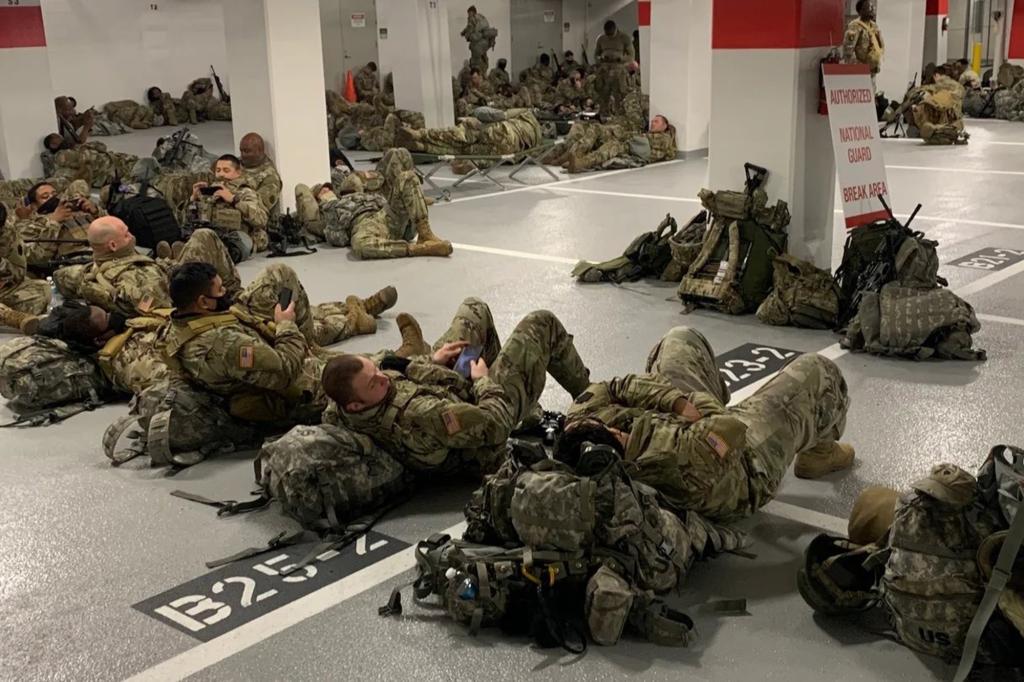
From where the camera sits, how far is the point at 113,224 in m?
6.29

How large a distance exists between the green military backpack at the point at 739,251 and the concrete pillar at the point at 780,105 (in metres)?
0.17

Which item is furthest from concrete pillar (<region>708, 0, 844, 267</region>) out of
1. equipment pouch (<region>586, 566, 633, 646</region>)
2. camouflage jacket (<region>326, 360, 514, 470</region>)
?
equipment pouch (<region>586, 566, 633, 646</region>)

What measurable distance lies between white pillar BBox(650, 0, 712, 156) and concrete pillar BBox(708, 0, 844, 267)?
6108 millimetres

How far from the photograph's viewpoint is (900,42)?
17281 millimetres

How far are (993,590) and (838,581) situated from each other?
0.57 m

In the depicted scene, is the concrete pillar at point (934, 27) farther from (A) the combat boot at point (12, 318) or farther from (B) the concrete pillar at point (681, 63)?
(A) the combat boot at point (12, 318)

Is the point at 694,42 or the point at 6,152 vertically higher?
the point at 694,42

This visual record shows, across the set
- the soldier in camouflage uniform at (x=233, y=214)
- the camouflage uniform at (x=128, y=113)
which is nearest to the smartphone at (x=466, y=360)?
the soldier in camouflage uniform at (x=233, y=214)

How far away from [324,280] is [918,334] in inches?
177

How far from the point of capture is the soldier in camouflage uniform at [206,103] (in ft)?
72.1

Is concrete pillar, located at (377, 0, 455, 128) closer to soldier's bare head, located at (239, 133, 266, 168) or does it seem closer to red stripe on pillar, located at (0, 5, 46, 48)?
red stripe on pillar, located at (0, 5, 46, 48)

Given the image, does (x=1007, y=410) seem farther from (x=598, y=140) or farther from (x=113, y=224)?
(x=598, y=140)

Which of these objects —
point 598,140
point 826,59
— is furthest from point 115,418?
point 598,140

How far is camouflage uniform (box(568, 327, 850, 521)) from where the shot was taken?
3.65 metres
